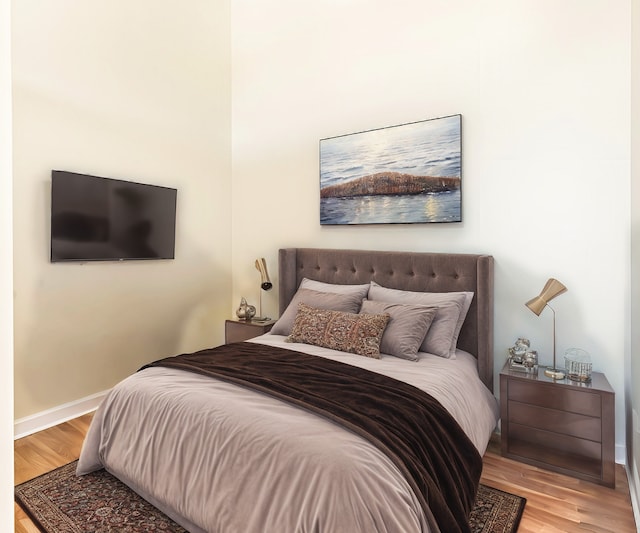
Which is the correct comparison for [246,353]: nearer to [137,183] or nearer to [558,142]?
[137,183]

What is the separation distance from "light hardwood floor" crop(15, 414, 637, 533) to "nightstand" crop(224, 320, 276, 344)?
4.62ft

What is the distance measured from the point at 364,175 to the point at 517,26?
1.44 meters

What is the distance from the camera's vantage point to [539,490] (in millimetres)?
2125

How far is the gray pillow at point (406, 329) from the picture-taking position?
8.18ft

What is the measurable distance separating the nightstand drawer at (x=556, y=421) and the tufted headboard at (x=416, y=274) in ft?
0.95

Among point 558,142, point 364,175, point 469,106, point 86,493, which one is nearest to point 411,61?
point 469,106

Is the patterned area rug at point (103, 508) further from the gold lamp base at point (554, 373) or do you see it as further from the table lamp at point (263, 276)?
the table lamp at point (263, 276)

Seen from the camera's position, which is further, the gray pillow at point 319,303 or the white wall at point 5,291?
the gray pillow at point 319,303

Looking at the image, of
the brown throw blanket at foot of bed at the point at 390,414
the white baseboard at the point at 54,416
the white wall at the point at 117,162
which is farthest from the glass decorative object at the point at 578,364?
the white baseboard at the point at 54,416

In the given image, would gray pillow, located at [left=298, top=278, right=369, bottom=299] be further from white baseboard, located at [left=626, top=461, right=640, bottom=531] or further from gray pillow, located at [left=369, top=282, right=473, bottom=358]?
white baseboard, located at [left=626, top=461, right=640, bottom=531]

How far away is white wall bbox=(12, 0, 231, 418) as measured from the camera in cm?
273

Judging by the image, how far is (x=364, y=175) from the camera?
3.34 metres

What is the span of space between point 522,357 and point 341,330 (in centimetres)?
118

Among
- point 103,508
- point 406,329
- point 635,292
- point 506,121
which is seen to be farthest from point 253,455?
point 506,121
